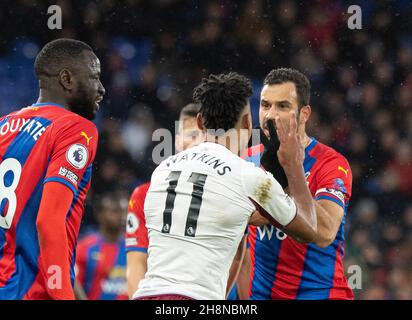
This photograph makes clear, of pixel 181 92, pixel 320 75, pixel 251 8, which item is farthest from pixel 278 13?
pixel 181 92

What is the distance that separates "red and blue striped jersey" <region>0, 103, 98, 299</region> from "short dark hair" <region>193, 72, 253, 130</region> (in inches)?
25.8

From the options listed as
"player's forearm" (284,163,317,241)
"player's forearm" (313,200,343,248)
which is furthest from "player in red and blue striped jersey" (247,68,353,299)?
"player's forearm" (284,163,317,241)

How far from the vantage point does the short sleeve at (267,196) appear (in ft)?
10.5

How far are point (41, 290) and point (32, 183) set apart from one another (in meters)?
0.50

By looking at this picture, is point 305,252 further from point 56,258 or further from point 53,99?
point 53,99

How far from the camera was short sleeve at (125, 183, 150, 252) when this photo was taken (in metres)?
5.29

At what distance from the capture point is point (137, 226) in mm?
5336

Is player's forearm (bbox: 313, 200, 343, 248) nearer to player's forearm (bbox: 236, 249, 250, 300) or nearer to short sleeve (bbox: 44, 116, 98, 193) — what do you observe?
player's forearm (bbox: 236, 249, 250, 300)

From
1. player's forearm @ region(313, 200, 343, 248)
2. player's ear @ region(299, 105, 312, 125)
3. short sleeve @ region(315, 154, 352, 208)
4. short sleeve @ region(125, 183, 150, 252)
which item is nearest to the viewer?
player's forearm @ region(313, 200, 343, 248)

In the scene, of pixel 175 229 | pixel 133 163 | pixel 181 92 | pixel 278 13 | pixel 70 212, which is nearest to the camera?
pixel 175 229

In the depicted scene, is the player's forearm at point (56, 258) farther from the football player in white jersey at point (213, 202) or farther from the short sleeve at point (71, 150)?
the football player in white jersey at point (213, 202)

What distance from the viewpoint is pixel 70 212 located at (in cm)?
363

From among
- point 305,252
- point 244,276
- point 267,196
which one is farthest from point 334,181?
point 267,196
